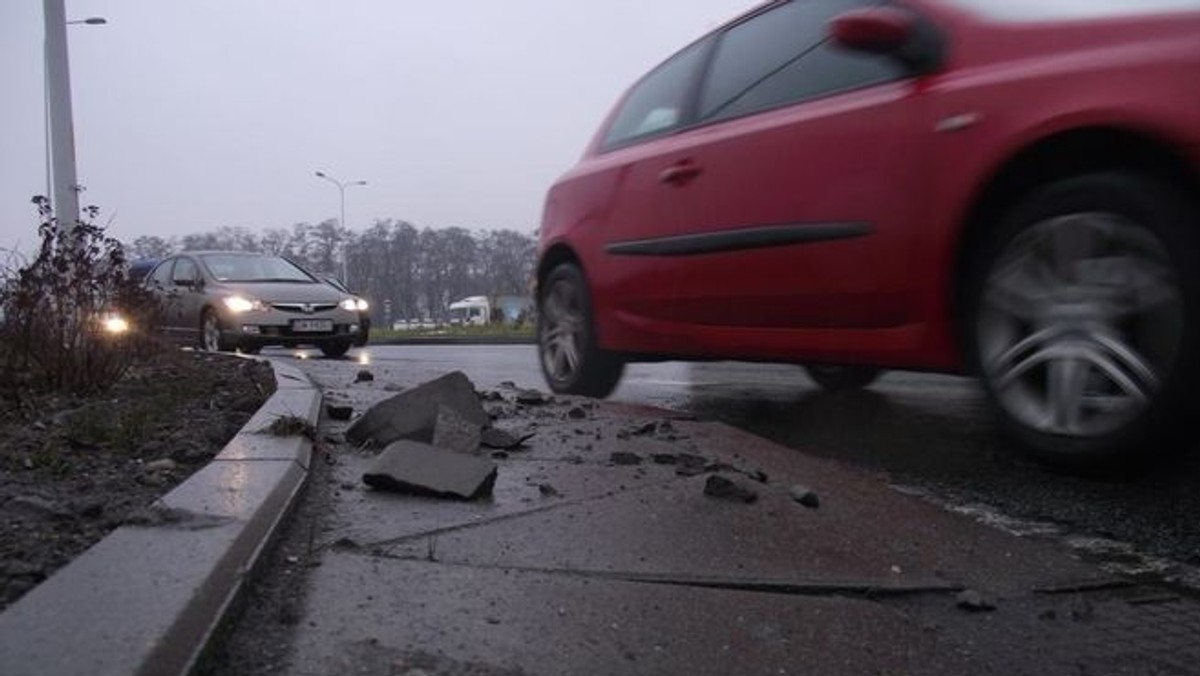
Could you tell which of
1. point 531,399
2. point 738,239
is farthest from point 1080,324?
point 531,399

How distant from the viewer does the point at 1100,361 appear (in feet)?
8.50

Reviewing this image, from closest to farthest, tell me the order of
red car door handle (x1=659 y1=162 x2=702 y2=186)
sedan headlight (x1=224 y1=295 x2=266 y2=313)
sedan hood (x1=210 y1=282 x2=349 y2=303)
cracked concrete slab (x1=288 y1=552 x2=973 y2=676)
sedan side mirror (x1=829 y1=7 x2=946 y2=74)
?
cracked concrete slab (x1=288 y1=552 x2=973 y2=676)
sedan side mirror (x1=829 y1=7 x2=946 y2=74)
red car door handle (x1=659 y1=162 x2=702 y2=186)
sedan headlight (x1=224 y1=295 x2=266 y2=313)
sedan hood (x1=210 y1=282 x2=349 y2=303)

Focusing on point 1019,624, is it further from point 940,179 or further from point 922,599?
point 940,179

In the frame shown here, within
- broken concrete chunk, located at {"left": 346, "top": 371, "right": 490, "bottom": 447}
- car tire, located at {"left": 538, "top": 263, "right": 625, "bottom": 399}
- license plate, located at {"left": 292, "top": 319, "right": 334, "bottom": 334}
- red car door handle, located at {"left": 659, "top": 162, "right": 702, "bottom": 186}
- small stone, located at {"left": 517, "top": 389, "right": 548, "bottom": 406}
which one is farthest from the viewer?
license plate, located at {"left": 292, "top": 319, "right": 334, "bottom": 334}

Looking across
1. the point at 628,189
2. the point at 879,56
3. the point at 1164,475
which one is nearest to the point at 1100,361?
the point at 1164,475

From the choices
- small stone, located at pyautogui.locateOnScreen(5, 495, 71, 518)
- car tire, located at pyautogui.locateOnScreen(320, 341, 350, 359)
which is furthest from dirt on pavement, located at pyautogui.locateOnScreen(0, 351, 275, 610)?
car tire, located at pyautogui.locateOnScreen(320, 341, 350, 359)

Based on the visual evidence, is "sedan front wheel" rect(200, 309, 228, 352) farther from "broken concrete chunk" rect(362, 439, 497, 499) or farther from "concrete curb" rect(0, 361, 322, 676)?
"concrete curb" rect(0, 361, 322, 676)

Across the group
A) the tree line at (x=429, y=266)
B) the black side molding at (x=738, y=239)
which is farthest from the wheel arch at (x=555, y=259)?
the tree line at (x=429, y=266)

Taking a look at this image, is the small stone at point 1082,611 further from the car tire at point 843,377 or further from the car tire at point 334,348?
the car tire at point 334,348

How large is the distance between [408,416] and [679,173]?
57.8 inches

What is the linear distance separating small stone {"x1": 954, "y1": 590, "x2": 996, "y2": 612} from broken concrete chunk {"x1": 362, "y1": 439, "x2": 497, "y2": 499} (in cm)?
132

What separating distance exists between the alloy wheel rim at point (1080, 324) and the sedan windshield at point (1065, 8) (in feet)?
1.68

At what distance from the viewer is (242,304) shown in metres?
11.5

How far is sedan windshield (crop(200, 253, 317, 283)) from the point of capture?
1213cm
